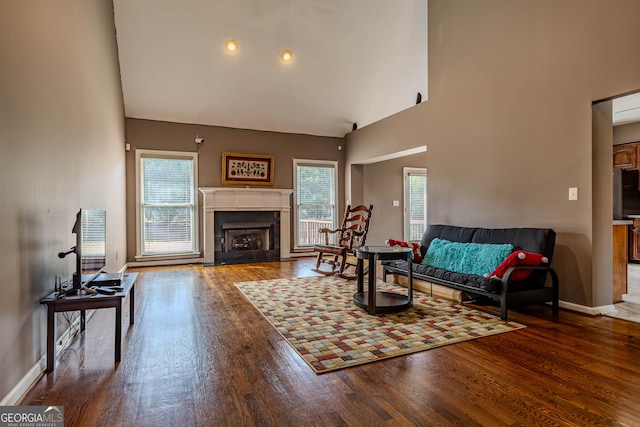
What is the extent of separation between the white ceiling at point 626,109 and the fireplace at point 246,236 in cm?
561

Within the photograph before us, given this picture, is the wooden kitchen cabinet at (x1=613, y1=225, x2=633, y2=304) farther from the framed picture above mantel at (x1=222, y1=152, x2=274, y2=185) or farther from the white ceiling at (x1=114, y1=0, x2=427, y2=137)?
the framed picture above mantel at (x1=222, y1=152, x2=274, y2=185)

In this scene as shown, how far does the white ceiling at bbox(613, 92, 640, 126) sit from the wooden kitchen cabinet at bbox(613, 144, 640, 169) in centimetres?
44

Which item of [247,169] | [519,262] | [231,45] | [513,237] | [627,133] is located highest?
[231,45]

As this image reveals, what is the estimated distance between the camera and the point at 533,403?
1780 millimetres

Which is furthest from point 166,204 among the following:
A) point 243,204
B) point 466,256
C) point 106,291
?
point 466,256

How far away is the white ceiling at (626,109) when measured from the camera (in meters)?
4.57

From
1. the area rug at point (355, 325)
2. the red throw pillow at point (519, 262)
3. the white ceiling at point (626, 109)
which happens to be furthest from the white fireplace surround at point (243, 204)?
the white ceiling at point (626, 109)

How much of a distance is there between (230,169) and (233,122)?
0.90 metres

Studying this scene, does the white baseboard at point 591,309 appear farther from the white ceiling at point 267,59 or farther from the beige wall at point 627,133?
the beige wall at point 627,133

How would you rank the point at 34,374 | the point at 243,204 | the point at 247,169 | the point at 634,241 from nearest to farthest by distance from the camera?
the point at 34,374
the point at 634,241
the point at 243,204
the point at 247,169

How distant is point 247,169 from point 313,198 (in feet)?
5.00

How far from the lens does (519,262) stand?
3.17m

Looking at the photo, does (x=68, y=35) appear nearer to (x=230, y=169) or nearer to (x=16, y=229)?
(x=16, y=229)

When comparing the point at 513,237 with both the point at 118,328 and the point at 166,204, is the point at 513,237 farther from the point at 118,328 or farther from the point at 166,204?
the point at 166,204
